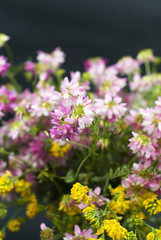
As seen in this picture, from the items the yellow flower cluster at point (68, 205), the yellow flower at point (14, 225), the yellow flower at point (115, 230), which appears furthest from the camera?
the yellow flower at point (14, 225)

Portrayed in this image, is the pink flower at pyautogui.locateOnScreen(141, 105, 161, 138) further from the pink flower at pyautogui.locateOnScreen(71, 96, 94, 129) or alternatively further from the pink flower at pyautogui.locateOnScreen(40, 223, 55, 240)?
the pink flower at pyautogui.locateOnScreen(40, 223, 55, 240)

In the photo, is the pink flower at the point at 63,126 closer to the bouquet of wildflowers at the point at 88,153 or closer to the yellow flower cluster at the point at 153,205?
the bouquet of wildflowers at the point at 88,153

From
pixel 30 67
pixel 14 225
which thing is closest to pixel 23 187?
pixel 14 225

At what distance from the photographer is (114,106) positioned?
609mm

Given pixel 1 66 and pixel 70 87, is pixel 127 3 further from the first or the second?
pixel 70 87

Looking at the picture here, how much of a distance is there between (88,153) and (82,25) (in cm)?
85

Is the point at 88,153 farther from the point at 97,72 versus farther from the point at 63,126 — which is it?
the point at 97,72

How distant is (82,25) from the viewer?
134cm

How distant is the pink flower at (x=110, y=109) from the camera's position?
23.8 inches

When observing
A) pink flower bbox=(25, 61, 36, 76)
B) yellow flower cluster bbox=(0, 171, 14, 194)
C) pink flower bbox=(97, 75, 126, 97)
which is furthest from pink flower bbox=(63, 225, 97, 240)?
pink flower bbox=(25, 61, 36, 76)

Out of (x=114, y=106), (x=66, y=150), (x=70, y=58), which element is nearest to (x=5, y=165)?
(x=66, y=150)

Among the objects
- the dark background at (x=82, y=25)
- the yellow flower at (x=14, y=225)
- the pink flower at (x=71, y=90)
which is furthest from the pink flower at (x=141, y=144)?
the dark background at (x=82, y=25)

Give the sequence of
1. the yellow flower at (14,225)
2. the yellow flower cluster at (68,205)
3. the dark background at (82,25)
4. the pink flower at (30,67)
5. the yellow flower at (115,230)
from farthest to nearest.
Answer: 1. the dark background at (82,25)
2. the pink flower at (30,67)
3. the yellow flower at (14,225)
4. the yellow flower cluster at (68,205)
5. the yellow flower at (115,230)

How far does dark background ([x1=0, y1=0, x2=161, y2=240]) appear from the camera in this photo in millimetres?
1311
